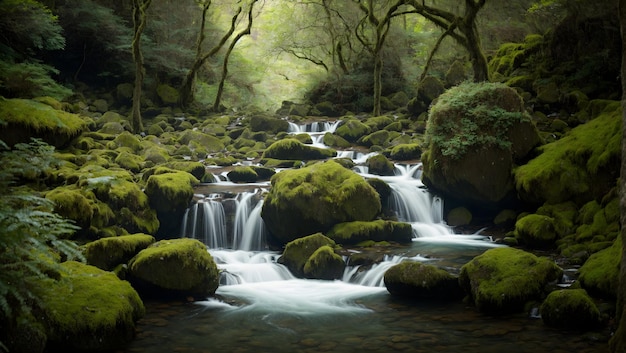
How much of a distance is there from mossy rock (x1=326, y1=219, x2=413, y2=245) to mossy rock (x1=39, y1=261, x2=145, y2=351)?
572 cm

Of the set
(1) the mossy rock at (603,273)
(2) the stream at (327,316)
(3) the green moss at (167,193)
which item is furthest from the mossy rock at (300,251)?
(1) the mossy rock at (603,273)

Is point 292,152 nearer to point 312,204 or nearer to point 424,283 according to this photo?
point 312,204

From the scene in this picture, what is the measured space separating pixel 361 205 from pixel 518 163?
14.9 ft

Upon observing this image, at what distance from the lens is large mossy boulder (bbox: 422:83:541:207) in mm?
13266

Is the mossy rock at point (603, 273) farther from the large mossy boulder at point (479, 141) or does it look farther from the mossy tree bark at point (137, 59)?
the mossy tree bark at point (137, 59)

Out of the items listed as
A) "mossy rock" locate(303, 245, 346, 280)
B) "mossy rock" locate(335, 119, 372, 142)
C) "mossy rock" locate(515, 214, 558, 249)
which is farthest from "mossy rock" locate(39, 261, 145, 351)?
"mossy rock" locate(335, 119, 372, 142)

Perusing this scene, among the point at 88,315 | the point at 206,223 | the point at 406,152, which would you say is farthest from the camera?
the point at 406,152

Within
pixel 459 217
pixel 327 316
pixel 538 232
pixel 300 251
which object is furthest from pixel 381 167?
pixel 327 316

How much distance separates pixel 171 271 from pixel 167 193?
14.3ft

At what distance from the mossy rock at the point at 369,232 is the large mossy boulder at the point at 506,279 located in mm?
3643

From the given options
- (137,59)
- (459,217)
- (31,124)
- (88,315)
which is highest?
(137,59)

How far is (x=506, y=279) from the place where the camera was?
7.96 meters

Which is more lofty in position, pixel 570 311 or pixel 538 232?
pixel 538 232

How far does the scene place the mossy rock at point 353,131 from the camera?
2283 cm
